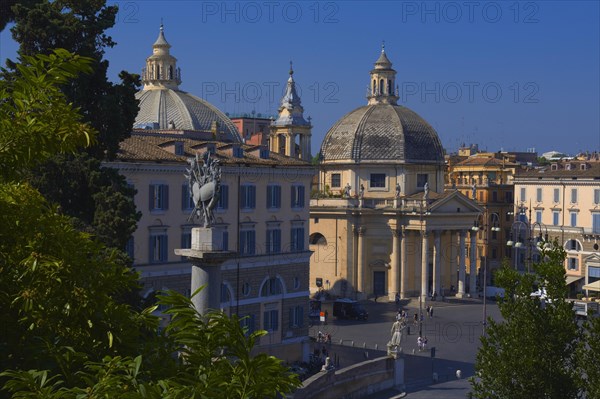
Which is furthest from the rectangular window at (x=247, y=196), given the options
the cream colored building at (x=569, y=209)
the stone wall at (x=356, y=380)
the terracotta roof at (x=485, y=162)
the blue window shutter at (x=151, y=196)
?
the terracotta roof at (x=485, y=162)

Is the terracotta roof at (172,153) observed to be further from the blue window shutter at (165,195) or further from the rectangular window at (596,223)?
the rectangular window at (596,223)

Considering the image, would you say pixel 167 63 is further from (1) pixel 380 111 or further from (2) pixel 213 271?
(2) pixel 213 271

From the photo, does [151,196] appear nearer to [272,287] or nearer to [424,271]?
[272,287]

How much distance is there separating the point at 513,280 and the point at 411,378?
63.0 feet

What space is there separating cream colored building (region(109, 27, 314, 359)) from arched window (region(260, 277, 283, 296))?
38 mm

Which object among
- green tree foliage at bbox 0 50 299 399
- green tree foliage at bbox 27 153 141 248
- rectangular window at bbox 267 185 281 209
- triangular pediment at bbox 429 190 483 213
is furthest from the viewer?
triangular pediment at bbox 429 190 483 213

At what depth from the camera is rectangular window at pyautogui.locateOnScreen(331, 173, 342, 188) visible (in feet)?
219

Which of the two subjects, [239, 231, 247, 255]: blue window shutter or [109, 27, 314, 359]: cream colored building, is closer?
[109, 27, 314, 359]: cream colored building

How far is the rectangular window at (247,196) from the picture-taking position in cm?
3822

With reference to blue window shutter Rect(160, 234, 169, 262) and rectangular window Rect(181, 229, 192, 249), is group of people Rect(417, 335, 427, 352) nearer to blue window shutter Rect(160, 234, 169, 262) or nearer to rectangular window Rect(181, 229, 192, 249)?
rectangular window Rect(181, 229, 192, 249)

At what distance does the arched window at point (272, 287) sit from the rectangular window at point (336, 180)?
2713cm

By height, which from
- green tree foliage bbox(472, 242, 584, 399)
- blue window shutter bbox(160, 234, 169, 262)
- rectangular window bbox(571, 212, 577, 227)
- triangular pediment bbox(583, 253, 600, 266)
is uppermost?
rectangular window bbox(571, 212, 577, 227)

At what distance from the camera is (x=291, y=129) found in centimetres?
6769

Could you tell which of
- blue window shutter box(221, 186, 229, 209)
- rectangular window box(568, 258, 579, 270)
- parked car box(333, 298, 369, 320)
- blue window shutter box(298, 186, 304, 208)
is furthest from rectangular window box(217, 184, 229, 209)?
rectangular window box(568, 258, 579, 270)
